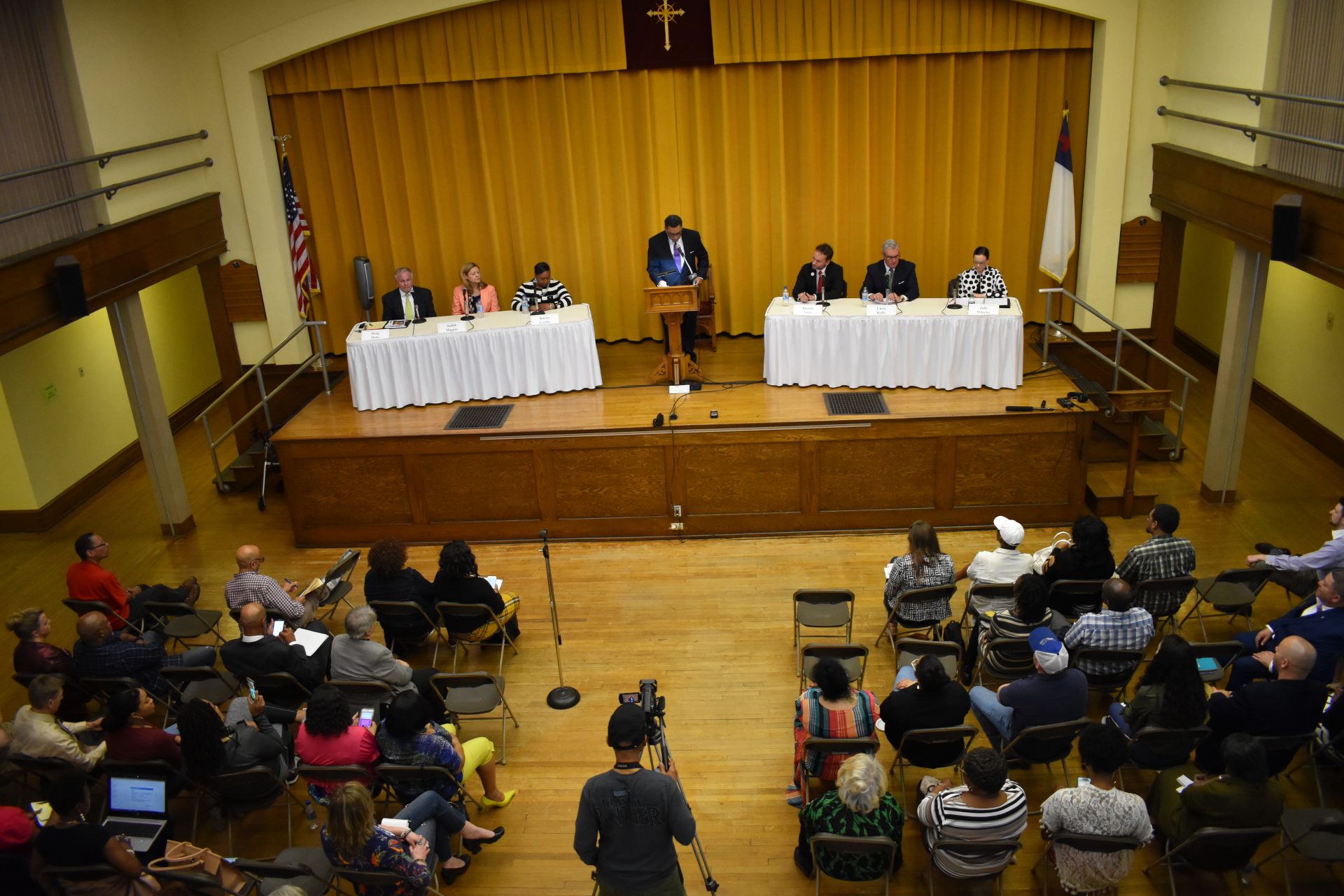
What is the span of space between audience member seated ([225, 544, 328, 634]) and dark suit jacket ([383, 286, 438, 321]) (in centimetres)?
397

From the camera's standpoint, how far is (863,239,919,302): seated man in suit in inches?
401

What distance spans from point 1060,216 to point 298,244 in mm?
8316

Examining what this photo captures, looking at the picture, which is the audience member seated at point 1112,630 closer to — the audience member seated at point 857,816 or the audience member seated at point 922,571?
the audience member seated at point 922,571

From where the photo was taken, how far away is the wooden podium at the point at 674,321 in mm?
9539

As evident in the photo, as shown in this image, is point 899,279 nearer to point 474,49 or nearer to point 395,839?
point 474,49

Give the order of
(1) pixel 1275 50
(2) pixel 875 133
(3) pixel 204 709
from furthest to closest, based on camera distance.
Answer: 1. (2) pixel 875 133
2. (1) pixel 1275 50
3. (3) pixel 204 709

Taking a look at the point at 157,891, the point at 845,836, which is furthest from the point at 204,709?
the point at 845,836

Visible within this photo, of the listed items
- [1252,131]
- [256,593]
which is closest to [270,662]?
[256,593]

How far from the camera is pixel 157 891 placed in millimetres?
4926

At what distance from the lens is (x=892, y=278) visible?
10289 mm

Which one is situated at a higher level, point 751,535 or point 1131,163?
point 1131,163

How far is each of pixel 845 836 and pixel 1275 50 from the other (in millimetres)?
7565

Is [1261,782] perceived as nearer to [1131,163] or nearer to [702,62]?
[1131,163]

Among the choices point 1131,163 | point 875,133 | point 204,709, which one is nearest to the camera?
point 204,709
